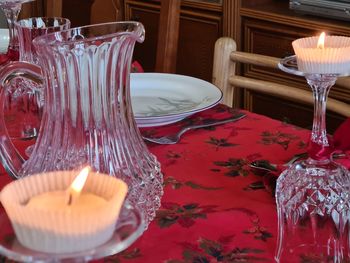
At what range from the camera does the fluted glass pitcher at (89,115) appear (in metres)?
0.63

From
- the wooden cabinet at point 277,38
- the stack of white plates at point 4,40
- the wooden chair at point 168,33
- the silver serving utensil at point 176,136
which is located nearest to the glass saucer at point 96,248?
the silver serving utensil at point 176,136

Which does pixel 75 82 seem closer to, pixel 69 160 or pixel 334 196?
pixel 69 160

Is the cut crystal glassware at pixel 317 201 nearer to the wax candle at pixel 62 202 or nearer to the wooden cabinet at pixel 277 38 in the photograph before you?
the wax candle at pixel 62 202

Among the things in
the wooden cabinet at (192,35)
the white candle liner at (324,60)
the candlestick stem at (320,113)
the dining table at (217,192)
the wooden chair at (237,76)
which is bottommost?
the wooden cabinet at (192,35)

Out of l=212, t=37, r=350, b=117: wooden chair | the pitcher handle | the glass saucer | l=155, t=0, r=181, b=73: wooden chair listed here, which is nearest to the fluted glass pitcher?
the pitcher handle

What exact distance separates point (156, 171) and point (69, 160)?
3.7 inches

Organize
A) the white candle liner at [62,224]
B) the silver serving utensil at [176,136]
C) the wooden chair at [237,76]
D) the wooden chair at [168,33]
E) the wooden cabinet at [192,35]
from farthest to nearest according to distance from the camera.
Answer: the wooden cabinet at [192,35], the wooden chair at [168,33], the wooden chair at [237,76], the silver serving utensil at [176,136], the white candle liner at [62,224]

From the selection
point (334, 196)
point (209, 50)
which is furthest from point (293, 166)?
point (209, 50)

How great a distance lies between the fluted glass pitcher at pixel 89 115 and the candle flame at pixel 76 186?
0.80ft

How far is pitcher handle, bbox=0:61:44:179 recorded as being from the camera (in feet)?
2.20

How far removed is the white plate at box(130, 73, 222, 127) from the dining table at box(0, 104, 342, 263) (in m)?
0.02

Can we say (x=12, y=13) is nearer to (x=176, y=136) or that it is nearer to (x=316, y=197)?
(x=176, y=136)

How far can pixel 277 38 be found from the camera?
2037mm

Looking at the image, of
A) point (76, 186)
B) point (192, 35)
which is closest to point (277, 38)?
point (192, 35)
